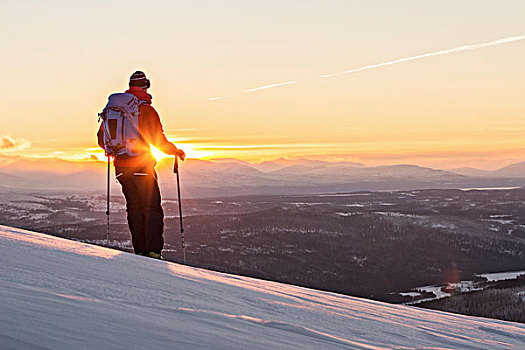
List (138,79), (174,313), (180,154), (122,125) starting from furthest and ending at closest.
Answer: (180,154) < (138,79) < (122,125) < (174,313)

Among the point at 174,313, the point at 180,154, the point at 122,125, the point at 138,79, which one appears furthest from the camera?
the point at 180,154

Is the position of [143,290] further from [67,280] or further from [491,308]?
[491,308]

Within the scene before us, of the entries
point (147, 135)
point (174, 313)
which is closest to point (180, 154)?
point (147, 135)

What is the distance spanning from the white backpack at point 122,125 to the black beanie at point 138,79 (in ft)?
0.87

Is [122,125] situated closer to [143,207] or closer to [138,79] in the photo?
[138,79]

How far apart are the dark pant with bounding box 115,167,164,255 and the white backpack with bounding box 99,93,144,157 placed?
313 mm

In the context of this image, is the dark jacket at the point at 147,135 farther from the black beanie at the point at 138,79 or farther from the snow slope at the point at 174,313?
the snow slope at the point at 174,313

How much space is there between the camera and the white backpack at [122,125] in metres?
7.73

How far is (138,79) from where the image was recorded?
7953 millimetres

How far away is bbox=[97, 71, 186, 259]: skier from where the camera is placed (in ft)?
25.8

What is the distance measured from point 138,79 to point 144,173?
1.23 metres

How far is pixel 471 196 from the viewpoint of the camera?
18638 cm

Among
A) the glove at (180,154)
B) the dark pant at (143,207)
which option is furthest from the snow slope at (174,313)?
the glove at (180,154)

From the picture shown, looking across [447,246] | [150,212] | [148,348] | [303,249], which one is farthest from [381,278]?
[148,348]
